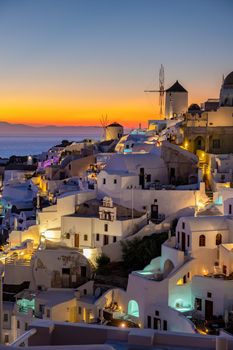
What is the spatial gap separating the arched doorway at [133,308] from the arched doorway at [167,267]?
29.2 inches

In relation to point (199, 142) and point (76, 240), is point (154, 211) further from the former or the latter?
point (199, 142)

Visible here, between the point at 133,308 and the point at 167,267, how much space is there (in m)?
0.96

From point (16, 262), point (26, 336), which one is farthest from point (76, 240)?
point (26, 336)

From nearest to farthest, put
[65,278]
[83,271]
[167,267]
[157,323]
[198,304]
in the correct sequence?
[198,304] < [157,323] < [167,267] < [83,271] < [65,278]

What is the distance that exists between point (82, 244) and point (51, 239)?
2.91 feet

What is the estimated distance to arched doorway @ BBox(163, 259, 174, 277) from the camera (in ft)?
34.4

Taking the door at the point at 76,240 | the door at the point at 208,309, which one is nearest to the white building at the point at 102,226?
the door at the point at 76,240

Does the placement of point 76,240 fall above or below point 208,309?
above

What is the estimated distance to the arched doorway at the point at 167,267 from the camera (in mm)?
10484

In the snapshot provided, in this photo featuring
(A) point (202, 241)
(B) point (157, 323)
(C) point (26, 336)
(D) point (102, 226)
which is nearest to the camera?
(C) point (26, 336)

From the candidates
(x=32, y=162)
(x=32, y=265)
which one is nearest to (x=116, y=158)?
(x=32, y=265)

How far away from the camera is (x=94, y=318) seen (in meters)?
10.6

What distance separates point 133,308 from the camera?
34.6 ft

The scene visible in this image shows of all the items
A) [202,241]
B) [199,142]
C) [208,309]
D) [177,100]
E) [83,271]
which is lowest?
[83,271]
